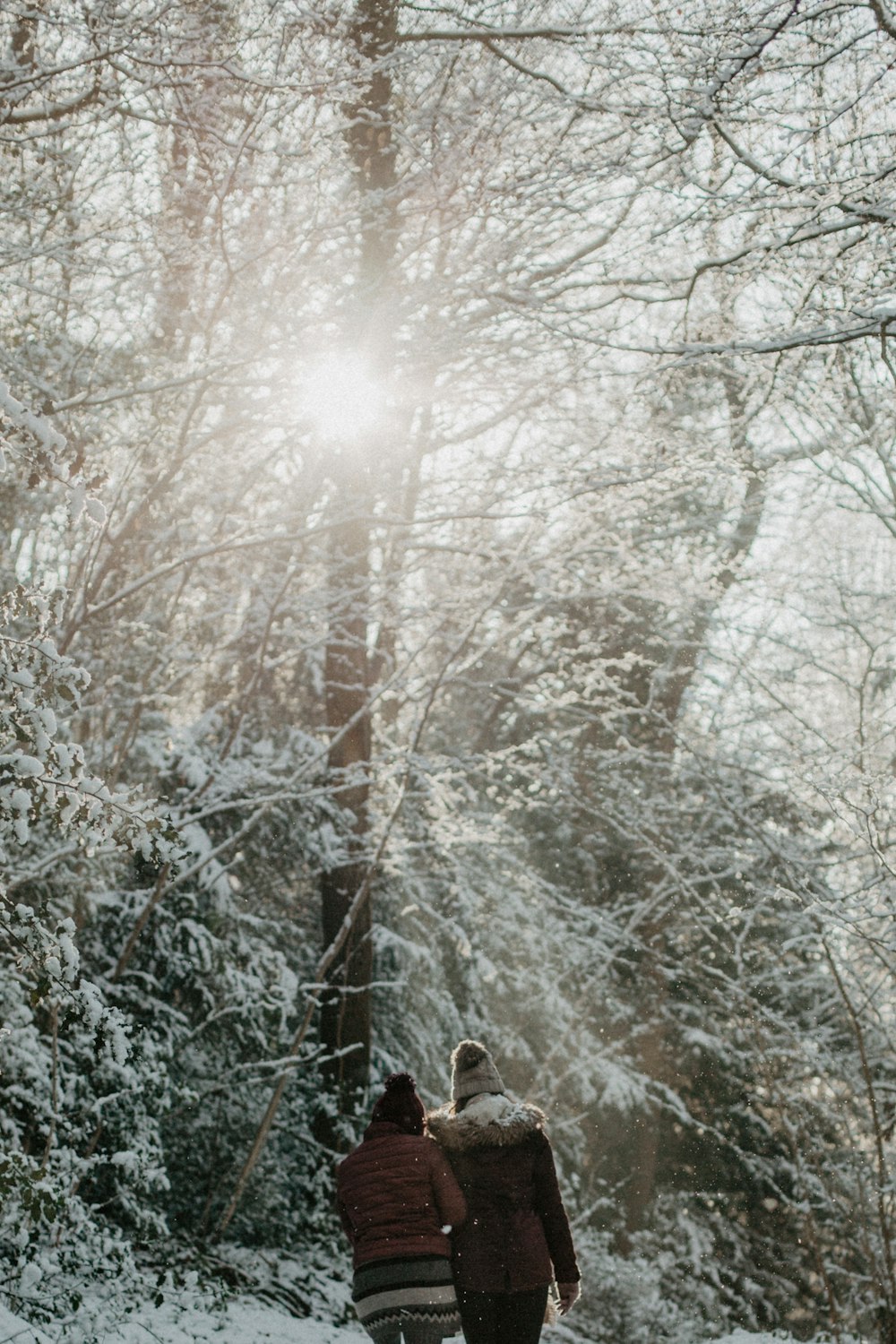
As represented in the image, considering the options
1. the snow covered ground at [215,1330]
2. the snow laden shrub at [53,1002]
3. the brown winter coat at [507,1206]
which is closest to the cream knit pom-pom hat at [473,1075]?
the brown winter coat at [507,1206]

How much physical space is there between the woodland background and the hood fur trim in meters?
1.50

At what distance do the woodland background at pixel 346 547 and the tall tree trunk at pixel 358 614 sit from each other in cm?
4

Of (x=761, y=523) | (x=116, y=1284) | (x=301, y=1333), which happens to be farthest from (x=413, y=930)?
(x=761, y=523)

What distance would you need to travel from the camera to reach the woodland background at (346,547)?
4.93 m

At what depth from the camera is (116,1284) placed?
18.2 ft

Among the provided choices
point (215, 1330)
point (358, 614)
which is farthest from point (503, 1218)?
point (358, 614)

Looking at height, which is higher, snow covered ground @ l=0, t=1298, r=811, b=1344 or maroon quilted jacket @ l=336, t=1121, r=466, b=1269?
maroon quilted jacket @ l=336, t=1121, r=466, b=1269

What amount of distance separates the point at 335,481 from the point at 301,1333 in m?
5.83

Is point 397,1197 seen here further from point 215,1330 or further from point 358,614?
point 358,614

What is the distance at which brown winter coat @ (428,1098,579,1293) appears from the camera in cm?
395

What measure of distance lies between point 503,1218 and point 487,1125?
32cm

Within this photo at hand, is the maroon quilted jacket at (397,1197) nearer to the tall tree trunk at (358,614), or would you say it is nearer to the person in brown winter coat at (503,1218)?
the person in brown winter coat at (503,1218)

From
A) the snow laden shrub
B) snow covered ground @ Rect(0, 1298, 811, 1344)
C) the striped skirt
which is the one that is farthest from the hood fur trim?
snow covered ground @ Rect(0, 1298, 811, 1344)

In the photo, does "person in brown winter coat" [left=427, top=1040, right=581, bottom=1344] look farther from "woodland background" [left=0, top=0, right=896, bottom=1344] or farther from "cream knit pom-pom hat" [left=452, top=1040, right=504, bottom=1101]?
"woodland background" [left=0, top=0, right=896, bottom=1344]
